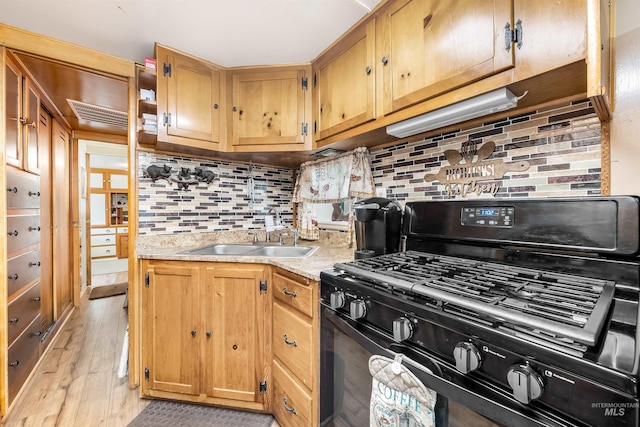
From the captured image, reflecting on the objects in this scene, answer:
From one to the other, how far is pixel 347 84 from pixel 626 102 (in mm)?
1151

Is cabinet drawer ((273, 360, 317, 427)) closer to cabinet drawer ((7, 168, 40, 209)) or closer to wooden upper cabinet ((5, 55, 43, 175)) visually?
cabinet drawer ((7, 168, 40, 209))

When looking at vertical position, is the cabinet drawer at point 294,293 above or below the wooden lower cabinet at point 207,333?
above

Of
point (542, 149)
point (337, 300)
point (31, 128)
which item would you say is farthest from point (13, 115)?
point (542, 149)

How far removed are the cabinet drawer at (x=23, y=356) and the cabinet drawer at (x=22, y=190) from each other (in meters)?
0.84

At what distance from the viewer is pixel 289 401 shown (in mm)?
1397

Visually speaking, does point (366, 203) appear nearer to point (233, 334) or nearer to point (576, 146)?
point (576, 146)

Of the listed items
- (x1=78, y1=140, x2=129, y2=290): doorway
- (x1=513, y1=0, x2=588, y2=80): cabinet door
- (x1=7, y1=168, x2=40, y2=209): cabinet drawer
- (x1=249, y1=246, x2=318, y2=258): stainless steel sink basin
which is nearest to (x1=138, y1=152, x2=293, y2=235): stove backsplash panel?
(x1=249, y1=246, x2=318, y2=258): stainless steel sink basin

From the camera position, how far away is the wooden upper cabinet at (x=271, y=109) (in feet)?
6.19

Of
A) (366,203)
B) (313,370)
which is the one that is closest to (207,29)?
(366,203)

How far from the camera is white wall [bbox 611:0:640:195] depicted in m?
0.91

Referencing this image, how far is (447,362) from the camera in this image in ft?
2.22

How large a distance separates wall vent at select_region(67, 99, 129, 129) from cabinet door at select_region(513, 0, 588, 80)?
9.07 ft

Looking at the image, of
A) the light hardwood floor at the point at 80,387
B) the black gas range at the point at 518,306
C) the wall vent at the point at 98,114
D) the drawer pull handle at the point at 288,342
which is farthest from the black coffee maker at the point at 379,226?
the wall vent at the point at 98,114

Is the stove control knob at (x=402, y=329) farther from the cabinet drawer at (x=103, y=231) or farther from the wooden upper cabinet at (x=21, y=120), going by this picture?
the cabinet drawer at (x=103, y=231)
